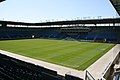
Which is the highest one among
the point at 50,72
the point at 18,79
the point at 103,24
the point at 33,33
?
the point at 50,72

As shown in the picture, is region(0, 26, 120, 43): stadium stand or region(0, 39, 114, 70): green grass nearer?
region(0, 39, 114, 70): green grass

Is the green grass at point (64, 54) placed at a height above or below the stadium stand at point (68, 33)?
above

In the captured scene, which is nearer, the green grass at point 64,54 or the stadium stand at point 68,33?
the green grass at point 64,54

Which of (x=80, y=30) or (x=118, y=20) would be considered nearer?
(x=118, y=20)

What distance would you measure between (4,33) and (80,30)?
2878 cm

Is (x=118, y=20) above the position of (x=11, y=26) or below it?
above

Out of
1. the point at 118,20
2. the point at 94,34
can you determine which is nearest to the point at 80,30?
the point at 94,34

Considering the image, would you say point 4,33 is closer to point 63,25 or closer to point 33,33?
point 33,33

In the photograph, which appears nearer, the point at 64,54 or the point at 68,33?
the point at 64,54

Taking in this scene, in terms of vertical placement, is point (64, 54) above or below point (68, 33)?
above

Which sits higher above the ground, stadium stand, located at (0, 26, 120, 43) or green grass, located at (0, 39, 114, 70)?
green grass, located at (0, 39, 114, 70)

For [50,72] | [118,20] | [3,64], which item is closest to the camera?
[50,72]

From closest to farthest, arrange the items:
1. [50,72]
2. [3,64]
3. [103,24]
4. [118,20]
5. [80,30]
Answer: [50,72]
[3,64]
[118,20]
[103,24]
[80,30]

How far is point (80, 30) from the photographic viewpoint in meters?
68.1
